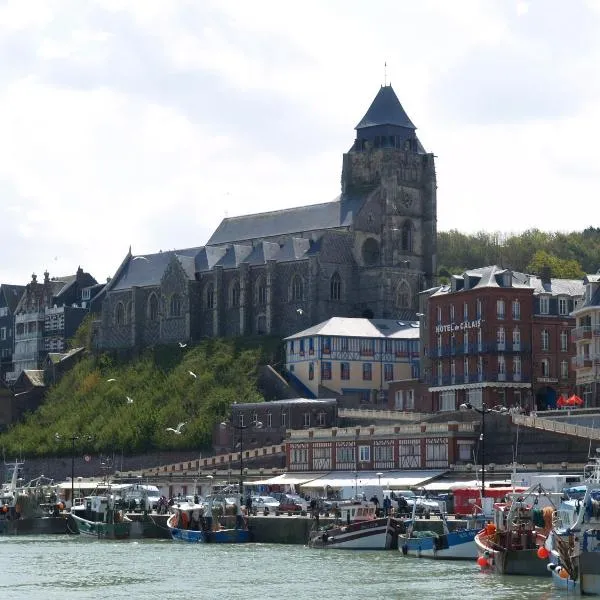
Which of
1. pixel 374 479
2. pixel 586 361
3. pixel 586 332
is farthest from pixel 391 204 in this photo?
pixel 374 479

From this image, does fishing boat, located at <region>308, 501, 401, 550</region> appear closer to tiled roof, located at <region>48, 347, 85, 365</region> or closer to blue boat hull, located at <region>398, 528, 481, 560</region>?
blue boat hull, located at <region>398, 528, 481, 560</region>

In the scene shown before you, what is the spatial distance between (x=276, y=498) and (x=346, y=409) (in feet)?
82.6

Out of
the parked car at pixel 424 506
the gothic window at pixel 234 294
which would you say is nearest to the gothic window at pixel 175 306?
the gothic window at pixel 234 294

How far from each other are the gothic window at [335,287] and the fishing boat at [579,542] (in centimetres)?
9807

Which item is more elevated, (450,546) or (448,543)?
(448,543)

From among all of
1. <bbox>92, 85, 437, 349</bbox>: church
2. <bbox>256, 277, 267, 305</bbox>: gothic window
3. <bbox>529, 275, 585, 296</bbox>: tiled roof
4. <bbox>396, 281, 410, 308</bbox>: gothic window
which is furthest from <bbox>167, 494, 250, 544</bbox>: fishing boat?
<bbox>256, 277, 267, 305</bbox>: gothic window

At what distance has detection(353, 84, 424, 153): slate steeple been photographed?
170m

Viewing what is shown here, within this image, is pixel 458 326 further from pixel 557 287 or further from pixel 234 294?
pixel 234 294

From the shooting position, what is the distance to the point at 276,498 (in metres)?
114

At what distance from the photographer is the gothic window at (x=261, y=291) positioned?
170375 millimetres

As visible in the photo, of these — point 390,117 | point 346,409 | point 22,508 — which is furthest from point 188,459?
point 390,117

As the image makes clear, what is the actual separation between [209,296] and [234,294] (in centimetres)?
353

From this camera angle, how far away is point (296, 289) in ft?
548

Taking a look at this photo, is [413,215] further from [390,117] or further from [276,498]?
[276,498]
